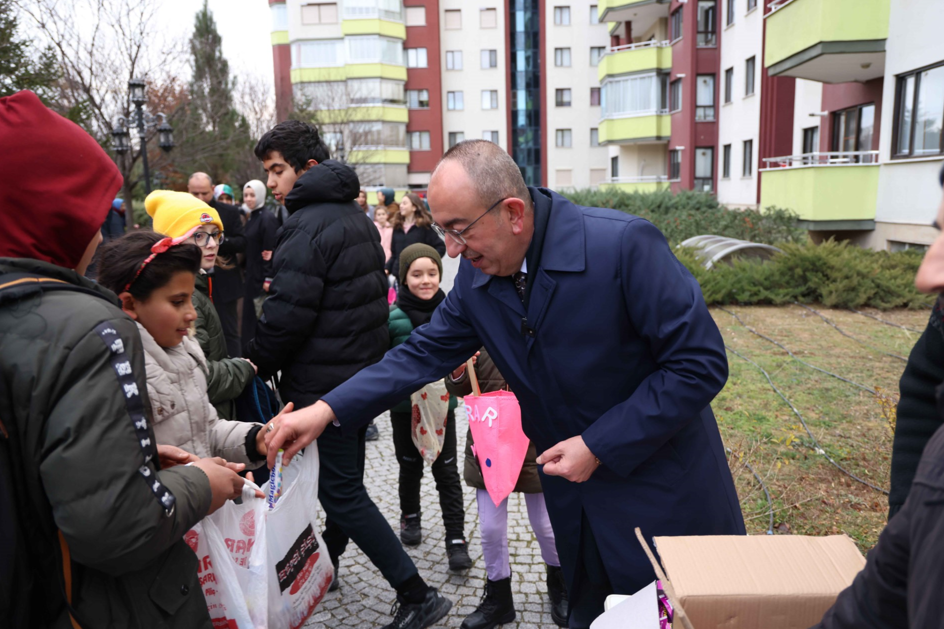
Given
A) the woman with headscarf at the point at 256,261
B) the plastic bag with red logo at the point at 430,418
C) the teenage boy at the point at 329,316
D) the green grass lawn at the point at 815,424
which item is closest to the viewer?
the teenage boy at the point at 329,316

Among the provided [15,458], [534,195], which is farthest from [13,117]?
[534,195]

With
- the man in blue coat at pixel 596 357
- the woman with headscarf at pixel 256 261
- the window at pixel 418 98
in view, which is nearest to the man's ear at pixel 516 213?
the man in blue coat at pixel 596 357

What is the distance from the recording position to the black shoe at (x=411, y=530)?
446 centimetres

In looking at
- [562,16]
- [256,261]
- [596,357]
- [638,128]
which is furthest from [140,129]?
[562,16]

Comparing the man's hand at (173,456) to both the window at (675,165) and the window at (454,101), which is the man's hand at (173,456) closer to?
the window at (675,165)

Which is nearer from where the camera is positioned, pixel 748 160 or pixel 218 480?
pixel 218 480

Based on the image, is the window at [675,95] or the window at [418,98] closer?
the window at [675,95]

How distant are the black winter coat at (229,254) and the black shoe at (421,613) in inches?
197

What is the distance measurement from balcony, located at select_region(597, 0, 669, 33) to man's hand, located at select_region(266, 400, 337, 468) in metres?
33.4

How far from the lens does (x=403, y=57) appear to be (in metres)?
48.6

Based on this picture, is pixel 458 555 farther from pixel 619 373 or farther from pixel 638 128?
pixel 638 128

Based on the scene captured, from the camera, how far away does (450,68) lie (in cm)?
4953

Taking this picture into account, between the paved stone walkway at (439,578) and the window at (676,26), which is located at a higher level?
the window at (676,26)

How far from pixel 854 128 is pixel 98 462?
19.0 metres
